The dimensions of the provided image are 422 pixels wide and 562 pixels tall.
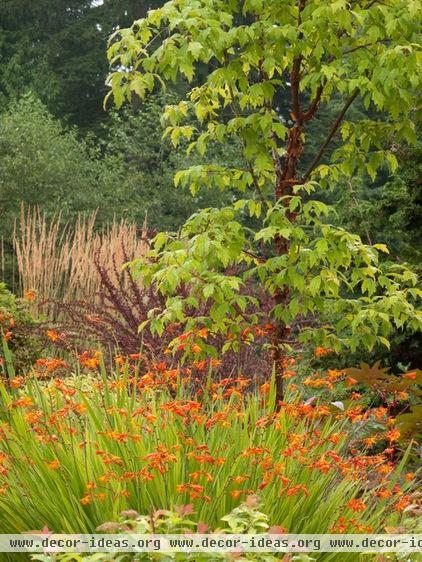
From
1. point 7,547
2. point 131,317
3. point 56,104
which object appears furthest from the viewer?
point 56,104

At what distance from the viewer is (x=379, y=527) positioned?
3572 millimetres

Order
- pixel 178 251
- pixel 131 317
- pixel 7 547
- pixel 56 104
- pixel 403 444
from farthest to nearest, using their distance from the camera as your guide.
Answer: pixel 56 104 < pixel 131 317 < pixel 403 444 < pixel 178 251 < pixel 7 547

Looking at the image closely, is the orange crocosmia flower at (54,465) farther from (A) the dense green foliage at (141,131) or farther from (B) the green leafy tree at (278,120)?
(A) the dense green foliage at (141,131)

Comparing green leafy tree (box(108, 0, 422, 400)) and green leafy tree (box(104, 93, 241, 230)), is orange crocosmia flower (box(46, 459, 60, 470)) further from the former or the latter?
green leafy tree (box(104, 93, 241, 230))

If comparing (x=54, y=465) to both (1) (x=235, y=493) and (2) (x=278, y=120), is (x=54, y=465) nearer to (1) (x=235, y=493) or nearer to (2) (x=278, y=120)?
(1) (x=235, y=493)

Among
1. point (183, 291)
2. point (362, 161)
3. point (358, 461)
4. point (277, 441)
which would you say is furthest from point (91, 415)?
point (183, 291)

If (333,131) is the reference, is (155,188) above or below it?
below

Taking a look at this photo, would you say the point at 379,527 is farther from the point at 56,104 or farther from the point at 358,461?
the point at 56,104

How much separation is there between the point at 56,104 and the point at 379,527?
22.4 meters

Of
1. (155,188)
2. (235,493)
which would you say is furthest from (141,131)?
(235,493)

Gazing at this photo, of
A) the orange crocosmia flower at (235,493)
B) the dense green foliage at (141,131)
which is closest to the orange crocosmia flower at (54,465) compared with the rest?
the orange crocosmia flower at (235,493)

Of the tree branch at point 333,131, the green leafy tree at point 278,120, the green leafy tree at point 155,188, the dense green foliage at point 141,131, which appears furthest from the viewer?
the green leafy tree at point 155,188

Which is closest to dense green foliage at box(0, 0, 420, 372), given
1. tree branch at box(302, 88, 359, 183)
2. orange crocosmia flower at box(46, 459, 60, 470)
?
Answer: tree branch at box(302, 88, 359, 183)

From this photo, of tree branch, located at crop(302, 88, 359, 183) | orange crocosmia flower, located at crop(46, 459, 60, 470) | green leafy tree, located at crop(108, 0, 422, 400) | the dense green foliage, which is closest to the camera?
orange crocosmia flower, located at crop(46, 459, 60, 470)
